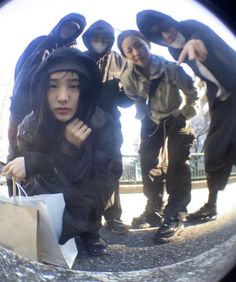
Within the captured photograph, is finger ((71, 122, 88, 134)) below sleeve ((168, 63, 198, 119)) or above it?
below

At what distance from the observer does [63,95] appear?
1858 mm

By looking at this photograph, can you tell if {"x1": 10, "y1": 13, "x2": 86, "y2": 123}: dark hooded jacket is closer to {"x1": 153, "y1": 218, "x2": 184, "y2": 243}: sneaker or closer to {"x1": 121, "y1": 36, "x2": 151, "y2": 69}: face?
{"x1": 121, "y1": 36, "x2": 151, "y2": 69}: face

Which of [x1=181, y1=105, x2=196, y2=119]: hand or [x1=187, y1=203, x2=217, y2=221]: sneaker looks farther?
[x1=187, y1=203, x2=217, y2=221]: sneaker

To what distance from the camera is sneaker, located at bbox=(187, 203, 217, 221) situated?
1.97 m

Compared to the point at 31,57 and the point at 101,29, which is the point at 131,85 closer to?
the point at 101,29

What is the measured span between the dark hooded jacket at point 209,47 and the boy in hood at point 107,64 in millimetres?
92

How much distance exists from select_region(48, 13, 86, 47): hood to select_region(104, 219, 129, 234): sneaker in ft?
1.60

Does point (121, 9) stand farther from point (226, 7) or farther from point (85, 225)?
point (226, 7)

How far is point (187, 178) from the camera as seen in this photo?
1.92 metres

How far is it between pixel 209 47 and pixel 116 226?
1.78 feet

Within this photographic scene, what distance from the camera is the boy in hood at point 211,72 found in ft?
6.08

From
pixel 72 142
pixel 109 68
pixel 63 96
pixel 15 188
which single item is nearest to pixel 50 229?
pixel 15 188

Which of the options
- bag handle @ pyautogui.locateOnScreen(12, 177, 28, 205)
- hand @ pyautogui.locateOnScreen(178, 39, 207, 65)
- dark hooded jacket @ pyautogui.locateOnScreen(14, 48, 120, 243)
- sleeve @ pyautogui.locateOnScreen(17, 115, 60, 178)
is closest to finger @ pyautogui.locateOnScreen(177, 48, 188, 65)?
hand @ pyautogui.locateOnScreen(178, 39, 207, 65)

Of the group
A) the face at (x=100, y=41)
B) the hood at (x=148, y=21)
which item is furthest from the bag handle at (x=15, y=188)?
the hood at (x=148, y=21)
